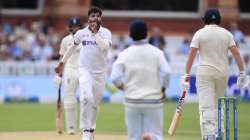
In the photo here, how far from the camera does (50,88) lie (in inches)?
1049

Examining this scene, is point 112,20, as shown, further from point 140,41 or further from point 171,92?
point 140,41

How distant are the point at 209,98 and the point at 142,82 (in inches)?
95.9

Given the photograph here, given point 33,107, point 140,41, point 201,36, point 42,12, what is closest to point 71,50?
point 201,36

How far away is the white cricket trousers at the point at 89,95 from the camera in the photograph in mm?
14062

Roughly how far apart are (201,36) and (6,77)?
556 inches

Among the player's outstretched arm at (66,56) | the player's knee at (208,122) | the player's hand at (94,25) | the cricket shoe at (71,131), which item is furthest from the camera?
the cricket shoe at (71,131)

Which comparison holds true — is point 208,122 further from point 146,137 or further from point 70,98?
point 70,98

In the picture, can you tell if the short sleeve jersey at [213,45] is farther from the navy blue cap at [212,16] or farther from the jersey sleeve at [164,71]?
the jersey sleeve at [164,71]

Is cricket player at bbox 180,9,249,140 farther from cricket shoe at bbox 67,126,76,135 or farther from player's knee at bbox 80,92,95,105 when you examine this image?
cricket shoe at bbox 67,126,76,135

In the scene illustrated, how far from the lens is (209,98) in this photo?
13344mm

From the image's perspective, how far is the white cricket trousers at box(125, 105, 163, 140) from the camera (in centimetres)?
1112

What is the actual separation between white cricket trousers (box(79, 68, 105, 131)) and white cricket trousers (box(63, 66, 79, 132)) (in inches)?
100

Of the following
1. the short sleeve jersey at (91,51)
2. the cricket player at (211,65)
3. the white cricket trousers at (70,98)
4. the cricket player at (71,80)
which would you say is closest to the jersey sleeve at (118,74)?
the cricket player at (211,65)

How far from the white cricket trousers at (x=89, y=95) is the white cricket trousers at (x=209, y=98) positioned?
5.64 feet
